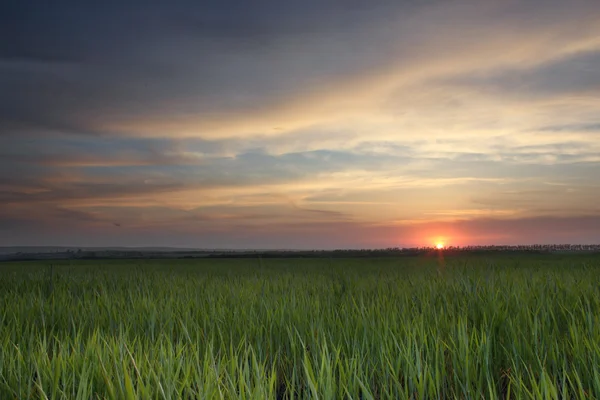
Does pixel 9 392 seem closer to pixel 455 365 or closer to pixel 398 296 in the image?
pixel 455 365

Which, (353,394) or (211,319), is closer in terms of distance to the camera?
(353,394)

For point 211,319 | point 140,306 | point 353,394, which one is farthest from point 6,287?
point 353,394

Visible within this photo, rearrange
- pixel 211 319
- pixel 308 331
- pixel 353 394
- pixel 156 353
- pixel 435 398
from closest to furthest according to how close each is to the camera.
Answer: pixel 353 394
pixel 435 398
pixel 156 353
pixel 308 331
pixel 211 319

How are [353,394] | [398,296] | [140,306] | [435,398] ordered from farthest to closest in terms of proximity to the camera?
[398,296] < [140,306] < [435,398] < [353,394]

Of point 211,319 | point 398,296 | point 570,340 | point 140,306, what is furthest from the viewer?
point 398,296

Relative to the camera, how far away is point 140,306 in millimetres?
5383

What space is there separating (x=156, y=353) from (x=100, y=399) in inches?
28.8

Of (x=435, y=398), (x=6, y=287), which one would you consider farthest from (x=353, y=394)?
(x=6, y=287)

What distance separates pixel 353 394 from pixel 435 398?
0.53 m

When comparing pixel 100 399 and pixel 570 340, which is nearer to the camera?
pixel 100 399

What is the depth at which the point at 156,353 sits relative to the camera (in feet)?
10.5

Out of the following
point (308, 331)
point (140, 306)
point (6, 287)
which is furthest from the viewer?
point (6, 287)

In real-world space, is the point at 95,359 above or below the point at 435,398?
above

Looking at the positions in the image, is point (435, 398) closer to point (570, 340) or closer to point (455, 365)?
point (455, 365)
